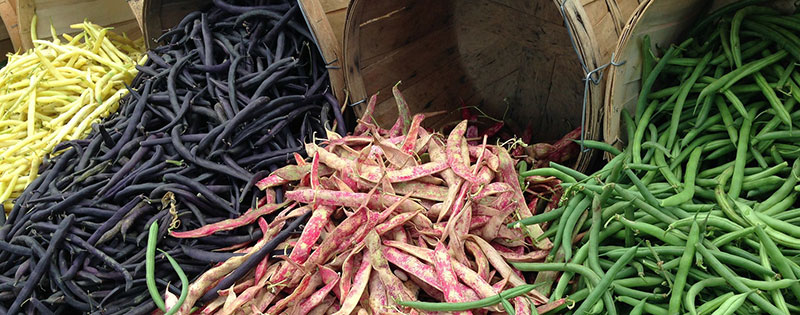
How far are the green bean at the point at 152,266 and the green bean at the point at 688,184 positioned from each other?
162cm

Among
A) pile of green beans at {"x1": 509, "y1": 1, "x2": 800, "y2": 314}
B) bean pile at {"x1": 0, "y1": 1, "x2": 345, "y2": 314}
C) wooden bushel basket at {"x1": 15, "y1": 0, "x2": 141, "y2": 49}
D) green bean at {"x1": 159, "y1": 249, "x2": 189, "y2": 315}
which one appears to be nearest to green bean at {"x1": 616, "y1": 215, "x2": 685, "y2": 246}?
pile of green beans at {"x1": 509, "y1": 1, "x2": 800, "y2": 314}

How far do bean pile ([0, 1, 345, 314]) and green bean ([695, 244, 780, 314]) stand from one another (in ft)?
4.72

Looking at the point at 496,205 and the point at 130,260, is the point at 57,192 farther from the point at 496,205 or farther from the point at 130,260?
the point at 496,205

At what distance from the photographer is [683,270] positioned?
158cm

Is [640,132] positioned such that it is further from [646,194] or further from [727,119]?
[646,194]

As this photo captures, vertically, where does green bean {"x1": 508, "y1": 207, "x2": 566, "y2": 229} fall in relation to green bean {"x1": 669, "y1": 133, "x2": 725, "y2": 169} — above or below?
above

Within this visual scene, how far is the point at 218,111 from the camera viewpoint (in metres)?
2.35

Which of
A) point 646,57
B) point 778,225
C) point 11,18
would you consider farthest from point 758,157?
point 11,18

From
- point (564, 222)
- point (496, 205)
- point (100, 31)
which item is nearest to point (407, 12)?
point (496, 205)

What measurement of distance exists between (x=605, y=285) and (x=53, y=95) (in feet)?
9.47

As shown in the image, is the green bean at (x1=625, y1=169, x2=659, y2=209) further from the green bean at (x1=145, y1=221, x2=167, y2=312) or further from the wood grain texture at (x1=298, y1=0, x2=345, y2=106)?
the green bean at (x1=145, y1=221, x2=167, y2=312)

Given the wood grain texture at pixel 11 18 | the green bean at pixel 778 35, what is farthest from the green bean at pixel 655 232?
the wood grain texture at pixel 11 18

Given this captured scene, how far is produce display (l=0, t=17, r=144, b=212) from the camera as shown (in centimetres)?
269

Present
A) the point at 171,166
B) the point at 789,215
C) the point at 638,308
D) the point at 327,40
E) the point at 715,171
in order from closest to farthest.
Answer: the point at 638,308 < the point at 789,215 < the point at 715,171 < the point at 171,166 < the point at 327,40
